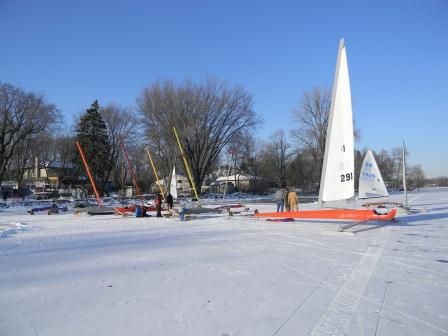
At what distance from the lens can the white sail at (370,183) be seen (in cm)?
2102

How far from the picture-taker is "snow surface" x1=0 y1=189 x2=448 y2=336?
3.90 meters

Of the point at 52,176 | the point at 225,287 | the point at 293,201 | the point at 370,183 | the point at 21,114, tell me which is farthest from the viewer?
the point at 52,176

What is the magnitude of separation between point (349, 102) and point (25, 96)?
126 ft

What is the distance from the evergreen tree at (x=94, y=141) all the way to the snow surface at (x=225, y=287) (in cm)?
4122

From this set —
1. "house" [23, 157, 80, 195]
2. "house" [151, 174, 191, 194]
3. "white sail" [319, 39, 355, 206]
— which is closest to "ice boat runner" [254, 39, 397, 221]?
"white sail" [319, 39, 355, 206]

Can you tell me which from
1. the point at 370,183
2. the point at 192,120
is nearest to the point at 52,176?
the point at 192,120

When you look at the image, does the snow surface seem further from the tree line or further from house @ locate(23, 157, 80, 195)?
house @ locate(23, 157, 80, 195)

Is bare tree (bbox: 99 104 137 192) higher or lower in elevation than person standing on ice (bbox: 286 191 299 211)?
higher

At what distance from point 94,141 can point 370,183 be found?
3875 centimetres

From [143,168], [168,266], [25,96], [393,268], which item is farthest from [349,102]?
[143,168]

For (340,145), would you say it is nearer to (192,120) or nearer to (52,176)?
→ (192,120)

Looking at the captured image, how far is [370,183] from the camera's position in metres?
21.1

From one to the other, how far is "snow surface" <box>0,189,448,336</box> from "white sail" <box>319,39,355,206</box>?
2188 mm

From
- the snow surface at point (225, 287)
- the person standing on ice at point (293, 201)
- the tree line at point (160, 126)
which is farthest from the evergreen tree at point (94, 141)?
the snow surface at point (225, 287)
